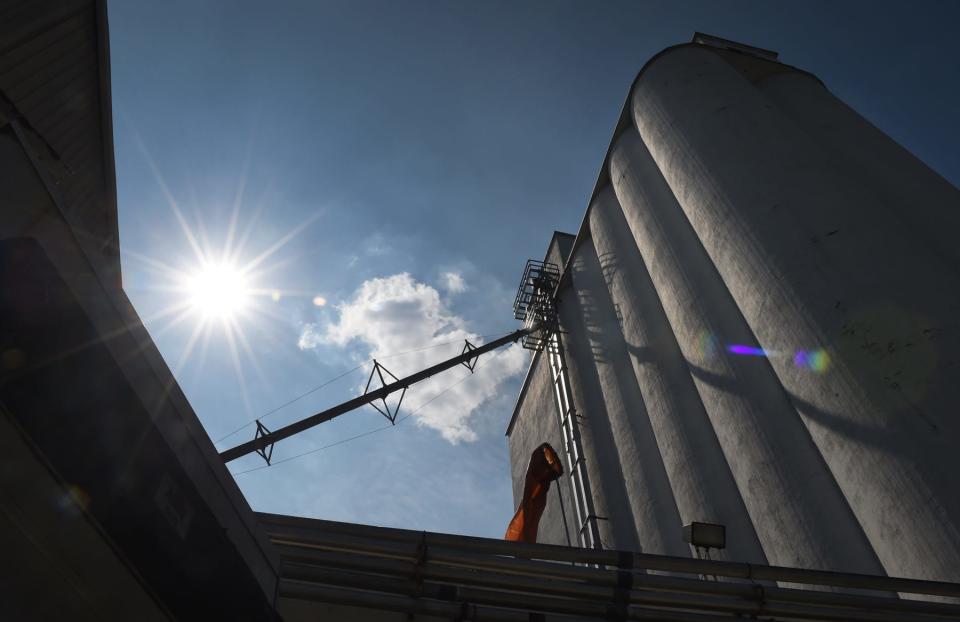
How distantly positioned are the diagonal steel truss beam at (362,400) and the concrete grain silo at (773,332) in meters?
8.60

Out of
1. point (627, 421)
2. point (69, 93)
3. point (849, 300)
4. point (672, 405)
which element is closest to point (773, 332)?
point (849, 300)

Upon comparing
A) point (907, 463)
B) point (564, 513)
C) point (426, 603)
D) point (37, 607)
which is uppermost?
point (564, 513)

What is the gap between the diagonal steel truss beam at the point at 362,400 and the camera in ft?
74.3

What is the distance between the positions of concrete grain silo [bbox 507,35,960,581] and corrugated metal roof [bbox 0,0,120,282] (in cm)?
1026

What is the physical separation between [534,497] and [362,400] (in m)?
13.8

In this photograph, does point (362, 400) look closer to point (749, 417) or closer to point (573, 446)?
point (573, 446)

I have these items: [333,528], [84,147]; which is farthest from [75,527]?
[84,147]

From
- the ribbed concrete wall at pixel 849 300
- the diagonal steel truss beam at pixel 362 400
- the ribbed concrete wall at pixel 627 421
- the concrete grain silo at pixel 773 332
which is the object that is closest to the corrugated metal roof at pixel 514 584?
the ribbed concrete wall at pixel 849 300

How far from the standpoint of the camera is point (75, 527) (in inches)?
111

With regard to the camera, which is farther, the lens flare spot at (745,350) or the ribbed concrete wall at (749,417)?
A: the lens flare spot at (745,350)

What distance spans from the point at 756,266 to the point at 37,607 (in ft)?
30.6

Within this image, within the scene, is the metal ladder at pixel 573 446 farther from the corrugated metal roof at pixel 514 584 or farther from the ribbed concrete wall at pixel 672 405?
the corrugated metal roof at pixel 514 584

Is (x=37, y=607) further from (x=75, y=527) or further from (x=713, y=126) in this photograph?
(x=713, y=126)

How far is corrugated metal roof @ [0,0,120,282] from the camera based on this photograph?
872 centimetres
